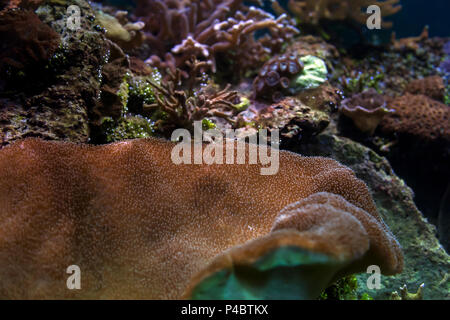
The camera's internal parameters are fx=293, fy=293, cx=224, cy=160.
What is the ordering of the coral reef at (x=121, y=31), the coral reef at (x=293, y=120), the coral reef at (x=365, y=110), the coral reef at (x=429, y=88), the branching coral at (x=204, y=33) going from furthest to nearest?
the coral reef at (x=429, y=88) → the branching coral at (x=204, y=33) → the coral reef at (x=365, y=110) → the coral reef at (x=121, y=31) → the coral reef at (x=293, y=120)

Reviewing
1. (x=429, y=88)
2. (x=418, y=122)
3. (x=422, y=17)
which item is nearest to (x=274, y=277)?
(x=418, y=122)

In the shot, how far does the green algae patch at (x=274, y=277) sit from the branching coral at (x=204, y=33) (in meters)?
3.34

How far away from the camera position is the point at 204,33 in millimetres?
4484

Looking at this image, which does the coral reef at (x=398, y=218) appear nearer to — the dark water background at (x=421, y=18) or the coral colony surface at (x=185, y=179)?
the coral colony surface at (x=185, y=179)

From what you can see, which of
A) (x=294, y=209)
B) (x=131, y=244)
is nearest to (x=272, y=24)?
(x=294, y=209)

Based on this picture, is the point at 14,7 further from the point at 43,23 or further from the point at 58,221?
the point at 58,221

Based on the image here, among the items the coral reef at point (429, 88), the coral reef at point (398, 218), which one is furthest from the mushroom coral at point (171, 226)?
the coral reef at point (429, 88)

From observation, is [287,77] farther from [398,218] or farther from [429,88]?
[429,88]

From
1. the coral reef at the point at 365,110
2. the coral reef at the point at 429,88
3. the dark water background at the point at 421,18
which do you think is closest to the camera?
the coral reef at the point at 365,110

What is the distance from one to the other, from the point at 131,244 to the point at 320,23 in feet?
20.2

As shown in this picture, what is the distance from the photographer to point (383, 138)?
14.4 feet

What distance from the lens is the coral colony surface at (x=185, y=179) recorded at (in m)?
1.57

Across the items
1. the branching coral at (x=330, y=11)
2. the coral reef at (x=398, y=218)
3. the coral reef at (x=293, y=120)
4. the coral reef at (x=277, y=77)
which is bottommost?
the coral reef at (x=398, y=218)
